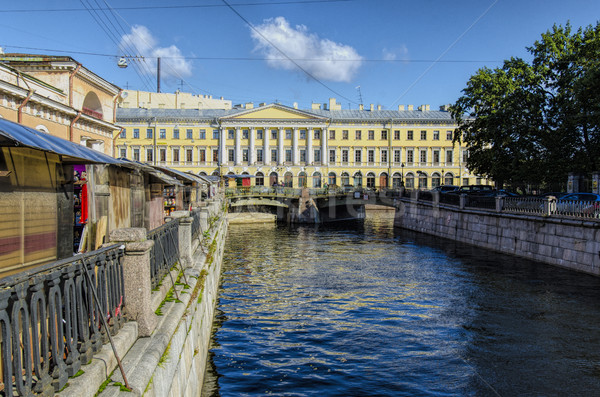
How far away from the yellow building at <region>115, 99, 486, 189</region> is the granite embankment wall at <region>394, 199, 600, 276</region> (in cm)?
3436

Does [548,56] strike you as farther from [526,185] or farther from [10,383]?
[10,383]

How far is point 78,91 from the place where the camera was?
69.8 feet

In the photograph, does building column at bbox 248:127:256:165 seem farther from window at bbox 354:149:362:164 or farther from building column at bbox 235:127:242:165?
window at bbox 354:149:362:164

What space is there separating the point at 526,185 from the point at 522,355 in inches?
1092

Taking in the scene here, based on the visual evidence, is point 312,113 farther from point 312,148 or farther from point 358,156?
point 358,156

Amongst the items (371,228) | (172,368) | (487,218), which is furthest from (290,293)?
(371,228)

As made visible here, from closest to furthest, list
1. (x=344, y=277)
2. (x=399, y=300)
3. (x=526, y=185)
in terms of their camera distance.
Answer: (x=399, y=300), (x=344, y=277), (x=526, y=185)

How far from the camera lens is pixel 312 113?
69750mm

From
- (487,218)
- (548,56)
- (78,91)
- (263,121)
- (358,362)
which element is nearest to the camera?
(358,362)

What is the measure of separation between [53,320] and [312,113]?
67.5m

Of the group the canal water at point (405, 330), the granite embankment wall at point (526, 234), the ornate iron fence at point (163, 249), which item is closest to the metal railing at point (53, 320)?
the ornate iron fence at point (163, 249)

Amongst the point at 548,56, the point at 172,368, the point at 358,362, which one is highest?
the point at 548,56

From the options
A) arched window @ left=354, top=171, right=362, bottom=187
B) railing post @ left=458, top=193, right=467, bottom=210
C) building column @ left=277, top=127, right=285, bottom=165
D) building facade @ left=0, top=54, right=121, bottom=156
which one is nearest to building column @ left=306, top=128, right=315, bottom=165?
building column @ left=277, top=127, right=285, bottom=165

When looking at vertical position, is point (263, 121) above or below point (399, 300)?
above
